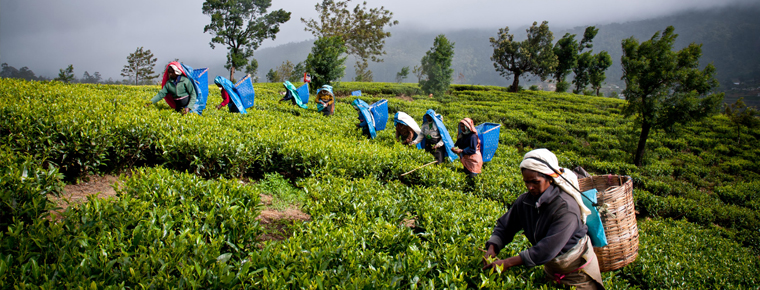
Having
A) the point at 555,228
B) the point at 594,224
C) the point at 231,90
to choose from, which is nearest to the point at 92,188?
the point at 231,90

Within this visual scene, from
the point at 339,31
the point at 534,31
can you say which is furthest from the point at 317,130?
the point at 534,31

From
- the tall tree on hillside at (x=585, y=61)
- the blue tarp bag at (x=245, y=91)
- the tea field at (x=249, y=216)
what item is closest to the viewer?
the tea field at (x=249, y=216)

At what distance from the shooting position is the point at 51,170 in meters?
2.67

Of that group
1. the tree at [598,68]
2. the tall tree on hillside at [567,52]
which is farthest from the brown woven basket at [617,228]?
the tree at [598,68]

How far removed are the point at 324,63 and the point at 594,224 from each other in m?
21.6

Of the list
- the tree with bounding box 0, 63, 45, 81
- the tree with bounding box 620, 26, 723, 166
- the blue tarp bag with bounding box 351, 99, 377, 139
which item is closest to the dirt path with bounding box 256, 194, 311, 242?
the blue tarp bag with bounding box 351, 99, 377, 139

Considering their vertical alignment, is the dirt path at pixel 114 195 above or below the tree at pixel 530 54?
below

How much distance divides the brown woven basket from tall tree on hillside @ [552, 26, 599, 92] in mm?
41474

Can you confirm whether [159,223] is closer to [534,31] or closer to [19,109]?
[19,109]

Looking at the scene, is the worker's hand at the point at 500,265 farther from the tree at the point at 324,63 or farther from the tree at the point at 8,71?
the tree at the point at 8,71

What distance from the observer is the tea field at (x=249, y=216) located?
1915 millimetres

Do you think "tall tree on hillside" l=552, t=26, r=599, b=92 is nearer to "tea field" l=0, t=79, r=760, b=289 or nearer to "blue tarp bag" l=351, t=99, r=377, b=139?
"tea field" l=0, t=79, r=760, b=289

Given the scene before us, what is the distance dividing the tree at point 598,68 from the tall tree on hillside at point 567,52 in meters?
2.52

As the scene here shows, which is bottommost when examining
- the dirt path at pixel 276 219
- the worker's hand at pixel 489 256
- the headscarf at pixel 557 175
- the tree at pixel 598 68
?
the dirt path at pixel 276 219
